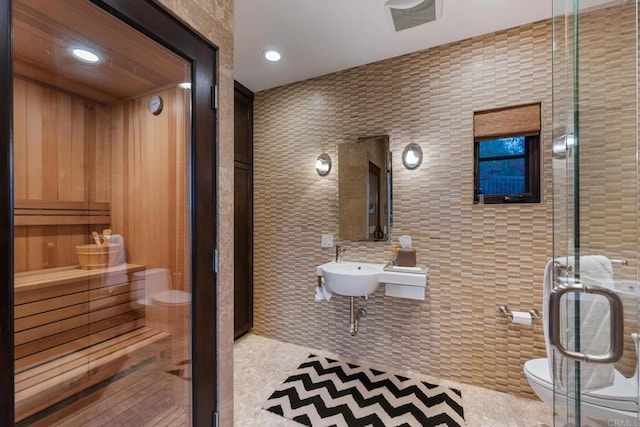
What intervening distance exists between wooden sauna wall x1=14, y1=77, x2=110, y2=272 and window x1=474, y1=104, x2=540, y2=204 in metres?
2.31

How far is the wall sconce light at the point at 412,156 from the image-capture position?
88.6 inches

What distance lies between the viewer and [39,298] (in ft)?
2.84

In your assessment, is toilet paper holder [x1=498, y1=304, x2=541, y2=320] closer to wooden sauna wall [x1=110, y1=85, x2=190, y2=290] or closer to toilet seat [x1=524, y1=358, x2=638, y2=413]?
toilet seat [x1=524, y1=358, x2=638, y2=413]

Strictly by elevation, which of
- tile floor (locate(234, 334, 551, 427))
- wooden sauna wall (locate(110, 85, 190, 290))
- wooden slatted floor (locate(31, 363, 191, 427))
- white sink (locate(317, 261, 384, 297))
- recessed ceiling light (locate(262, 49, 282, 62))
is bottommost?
tile floor (locate(234, 334, 551, 427))

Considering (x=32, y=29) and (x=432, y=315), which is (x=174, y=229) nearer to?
(x=32, y=29)

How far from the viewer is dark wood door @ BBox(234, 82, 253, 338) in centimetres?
279

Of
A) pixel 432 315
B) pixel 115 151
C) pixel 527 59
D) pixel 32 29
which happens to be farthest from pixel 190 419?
pixel 527 59

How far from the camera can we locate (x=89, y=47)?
958 mm

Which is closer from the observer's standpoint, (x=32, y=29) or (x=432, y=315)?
(x=32, y=29)

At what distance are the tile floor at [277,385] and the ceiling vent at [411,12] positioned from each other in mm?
2623

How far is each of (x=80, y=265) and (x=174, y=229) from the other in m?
0.35

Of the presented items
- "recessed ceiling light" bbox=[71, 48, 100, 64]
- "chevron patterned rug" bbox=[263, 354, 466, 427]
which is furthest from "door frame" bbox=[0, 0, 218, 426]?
"chevron patterned rug" bbox=[263, 354, 466, 427]

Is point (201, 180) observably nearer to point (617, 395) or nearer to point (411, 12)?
point (411, 12)

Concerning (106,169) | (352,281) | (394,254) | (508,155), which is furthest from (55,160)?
(508,155)
